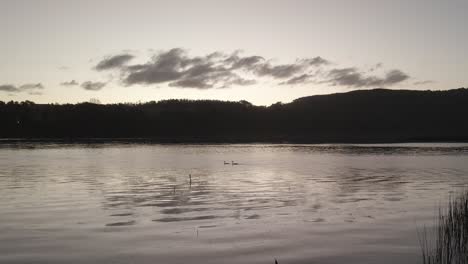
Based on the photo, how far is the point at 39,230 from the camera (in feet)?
53.5

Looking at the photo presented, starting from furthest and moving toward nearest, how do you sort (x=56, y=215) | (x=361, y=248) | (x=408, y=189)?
(x=408, y=189), (x=56, y=215), (x=361, y=248)

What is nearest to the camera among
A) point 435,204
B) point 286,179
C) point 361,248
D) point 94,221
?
point 361,248

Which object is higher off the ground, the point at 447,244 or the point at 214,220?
the point at 447,244

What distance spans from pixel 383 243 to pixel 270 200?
9627 millimetres

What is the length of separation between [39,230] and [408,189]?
21.4 m

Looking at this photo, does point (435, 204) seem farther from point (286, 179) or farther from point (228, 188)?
point (286, 179)

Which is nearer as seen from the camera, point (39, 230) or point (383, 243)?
point (383, 243)

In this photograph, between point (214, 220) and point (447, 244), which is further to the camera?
point (214, 220)

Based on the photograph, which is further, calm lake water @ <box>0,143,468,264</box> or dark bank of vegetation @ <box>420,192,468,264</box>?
calm lake water @ <box>0,143,468,264</box>

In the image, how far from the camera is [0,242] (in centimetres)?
1440

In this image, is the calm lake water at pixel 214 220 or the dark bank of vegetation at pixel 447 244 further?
the calm lake water at pixel 214 220

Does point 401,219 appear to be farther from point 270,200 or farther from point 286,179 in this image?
point 286,179

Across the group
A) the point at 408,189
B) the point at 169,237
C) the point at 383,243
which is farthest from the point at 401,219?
the point at 408,189

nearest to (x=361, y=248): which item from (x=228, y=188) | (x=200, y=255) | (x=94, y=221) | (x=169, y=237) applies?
(x=200, y=255)
